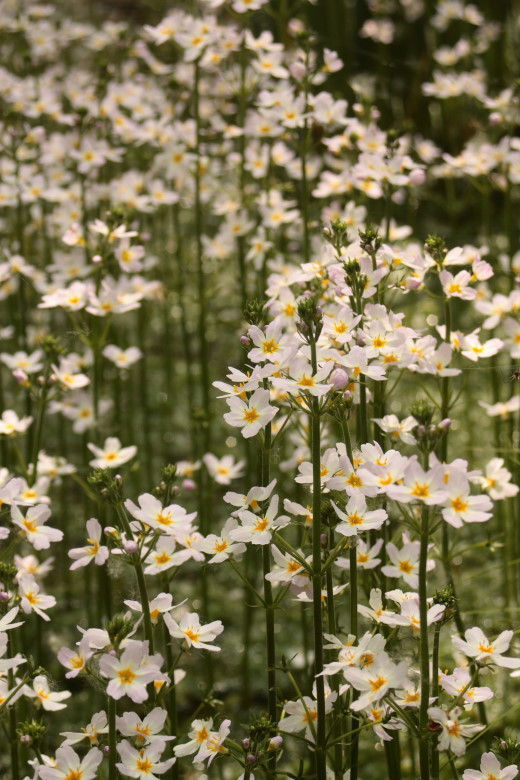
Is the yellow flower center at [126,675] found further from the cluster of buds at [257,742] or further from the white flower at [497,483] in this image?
the white flower at [497,483]

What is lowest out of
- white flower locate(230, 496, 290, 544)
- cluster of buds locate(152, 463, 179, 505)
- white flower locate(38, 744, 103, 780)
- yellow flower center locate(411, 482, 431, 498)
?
white flower locate(38, 744, 103, 780)

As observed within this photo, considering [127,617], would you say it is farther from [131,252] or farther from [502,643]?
[131,252]

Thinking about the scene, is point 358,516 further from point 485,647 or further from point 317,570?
point 485,647

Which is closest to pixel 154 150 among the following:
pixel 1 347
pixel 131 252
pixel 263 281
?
pixel 1 347

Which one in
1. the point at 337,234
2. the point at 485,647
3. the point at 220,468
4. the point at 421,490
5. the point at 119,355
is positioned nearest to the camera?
the point at 421,490

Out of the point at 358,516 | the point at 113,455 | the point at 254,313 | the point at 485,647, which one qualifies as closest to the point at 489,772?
the point at 485,647

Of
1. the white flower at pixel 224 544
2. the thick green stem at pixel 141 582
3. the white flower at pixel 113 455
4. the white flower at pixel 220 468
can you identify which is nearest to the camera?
the thick green stem at pixel 141 582

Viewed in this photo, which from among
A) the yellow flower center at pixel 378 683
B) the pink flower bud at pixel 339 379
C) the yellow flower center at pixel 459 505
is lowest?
the yellow flower center at pixel 378 683

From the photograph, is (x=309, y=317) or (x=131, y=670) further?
(x=309, y=317)

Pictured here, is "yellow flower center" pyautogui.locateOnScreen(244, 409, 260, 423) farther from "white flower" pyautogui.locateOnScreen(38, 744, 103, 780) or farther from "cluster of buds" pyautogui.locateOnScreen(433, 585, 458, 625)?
"white flower" pyautogui.locateOnScreen(38, 744, 103, 780)

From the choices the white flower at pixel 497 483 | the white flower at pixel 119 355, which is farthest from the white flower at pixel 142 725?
the white flower at pixel 119 355

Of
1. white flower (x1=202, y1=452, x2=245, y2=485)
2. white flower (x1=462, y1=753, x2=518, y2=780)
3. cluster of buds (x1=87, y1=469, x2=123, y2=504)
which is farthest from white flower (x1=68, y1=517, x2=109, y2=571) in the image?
white flower (x1=202, y1=452, x2=245, y2=485)

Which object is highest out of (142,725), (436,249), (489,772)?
(436,249)
